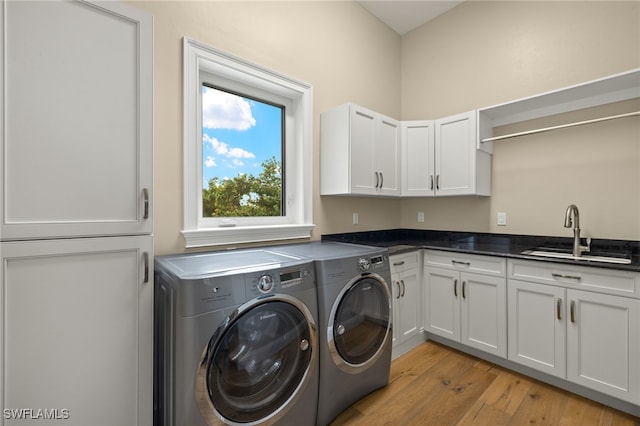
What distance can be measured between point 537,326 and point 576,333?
0.21 m

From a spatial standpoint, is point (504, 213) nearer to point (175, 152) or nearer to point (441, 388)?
point (441, 388)

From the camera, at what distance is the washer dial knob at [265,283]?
1363 millimetres

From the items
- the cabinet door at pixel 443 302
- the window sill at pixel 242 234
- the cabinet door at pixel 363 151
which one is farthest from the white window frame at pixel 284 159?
the cabinet door at pixel 443 302

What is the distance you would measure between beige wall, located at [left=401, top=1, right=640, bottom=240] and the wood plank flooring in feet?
4.02

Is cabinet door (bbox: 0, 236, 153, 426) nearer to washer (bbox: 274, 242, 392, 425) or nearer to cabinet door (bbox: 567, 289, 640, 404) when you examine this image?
washer (bbox: 274, 242, 392, 425)

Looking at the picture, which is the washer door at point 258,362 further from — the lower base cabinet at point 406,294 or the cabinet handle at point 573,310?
the cabinet handle at point 573,310

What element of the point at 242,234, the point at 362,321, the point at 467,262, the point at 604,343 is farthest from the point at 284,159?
the point at 604,343

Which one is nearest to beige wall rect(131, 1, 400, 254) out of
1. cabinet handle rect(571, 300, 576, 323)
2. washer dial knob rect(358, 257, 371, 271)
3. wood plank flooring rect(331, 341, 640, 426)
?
washer dial knob rect(358, 257, 371, 271)

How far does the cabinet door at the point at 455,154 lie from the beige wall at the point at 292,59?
2.32ft

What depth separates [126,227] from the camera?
4.19 ft

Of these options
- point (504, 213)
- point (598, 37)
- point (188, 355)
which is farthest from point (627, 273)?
point (188, 355)

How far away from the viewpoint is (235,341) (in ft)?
4.30

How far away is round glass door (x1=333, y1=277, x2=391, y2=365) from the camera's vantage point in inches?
67.4

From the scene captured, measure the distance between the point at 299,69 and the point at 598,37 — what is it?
235 cm
